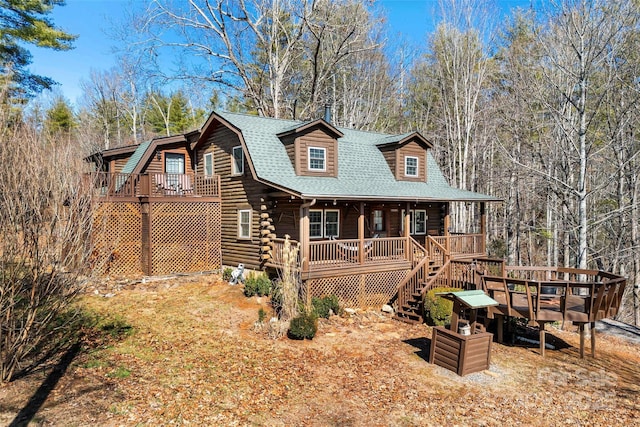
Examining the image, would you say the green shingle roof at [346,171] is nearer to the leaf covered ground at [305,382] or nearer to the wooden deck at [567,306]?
the leaf covered ground at [305,382]

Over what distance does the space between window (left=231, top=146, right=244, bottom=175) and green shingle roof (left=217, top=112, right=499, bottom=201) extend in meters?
1.01

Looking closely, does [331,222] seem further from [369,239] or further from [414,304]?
[414,304]

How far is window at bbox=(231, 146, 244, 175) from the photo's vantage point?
51.8ft

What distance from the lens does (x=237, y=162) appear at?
52.5 ft

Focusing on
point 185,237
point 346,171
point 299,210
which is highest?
point 346,171

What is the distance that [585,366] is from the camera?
935 centimetres

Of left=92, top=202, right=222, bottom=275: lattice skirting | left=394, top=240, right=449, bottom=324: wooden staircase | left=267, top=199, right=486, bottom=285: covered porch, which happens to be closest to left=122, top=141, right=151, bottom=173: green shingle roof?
left=92, top=202, right=222, bottom=275: lattice skirting

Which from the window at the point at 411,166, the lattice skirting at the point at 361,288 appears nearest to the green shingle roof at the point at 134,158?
the lattice skirting at the point at 361,288

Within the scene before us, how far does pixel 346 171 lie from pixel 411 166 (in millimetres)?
3675

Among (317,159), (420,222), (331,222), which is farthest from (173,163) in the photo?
(420,222)

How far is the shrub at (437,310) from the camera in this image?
1181cm

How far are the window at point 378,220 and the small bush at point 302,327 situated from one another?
7748mm

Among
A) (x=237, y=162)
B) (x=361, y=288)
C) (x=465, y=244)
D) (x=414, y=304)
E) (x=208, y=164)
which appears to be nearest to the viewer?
(x=414, y=304)

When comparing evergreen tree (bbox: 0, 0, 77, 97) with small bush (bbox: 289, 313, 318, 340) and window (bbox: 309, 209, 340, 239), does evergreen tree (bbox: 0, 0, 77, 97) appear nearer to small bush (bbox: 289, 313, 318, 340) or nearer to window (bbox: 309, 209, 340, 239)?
window (bbox: 309, 209, 340, 239)
